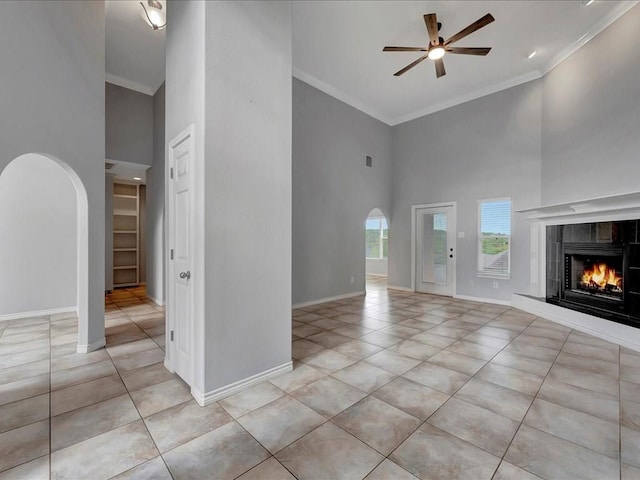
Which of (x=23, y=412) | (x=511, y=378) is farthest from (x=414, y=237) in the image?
(x=23, y=412)

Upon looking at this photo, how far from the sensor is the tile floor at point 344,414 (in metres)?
1.58

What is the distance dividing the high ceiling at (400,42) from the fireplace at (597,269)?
2868 millimetres

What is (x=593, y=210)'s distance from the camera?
12.3ft

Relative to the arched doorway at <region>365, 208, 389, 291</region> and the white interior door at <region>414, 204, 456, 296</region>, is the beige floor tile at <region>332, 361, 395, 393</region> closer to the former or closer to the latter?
the white interior door at <region>414, 204, 456, 296</region>

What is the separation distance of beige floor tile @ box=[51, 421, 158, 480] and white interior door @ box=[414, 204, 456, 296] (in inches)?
242

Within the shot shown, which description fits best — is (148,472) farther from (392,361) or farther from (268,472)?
(392,361)

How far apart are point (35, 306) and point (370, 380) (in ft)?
18.2

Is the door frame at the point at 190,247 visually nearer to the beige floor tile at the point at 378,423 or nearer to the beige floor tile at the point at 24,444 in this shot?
the beige floor tile at the point at 24,444

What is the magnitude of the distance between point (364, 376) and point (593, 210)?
12.4ft

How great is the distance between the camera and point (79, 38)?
321cm

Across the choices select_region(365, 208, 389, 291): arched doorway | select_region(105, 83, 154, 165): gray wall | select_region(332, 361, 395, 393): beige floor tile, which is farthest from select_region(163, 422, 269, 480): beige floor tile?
select_region(365, 208, 389, 291): arched doorway

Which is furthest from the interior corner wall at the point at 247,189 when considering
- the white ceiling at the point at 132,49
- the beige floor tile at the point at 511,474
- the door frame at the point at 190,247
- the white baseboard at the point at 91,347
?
the white ceiling at the point at 132,49

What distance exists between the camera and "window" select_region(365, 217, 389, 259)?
1068 centimetres

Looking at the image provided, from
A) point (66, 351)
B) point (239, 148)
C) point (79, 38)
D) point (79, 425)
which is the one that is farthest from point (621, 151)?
point (66, 351)
